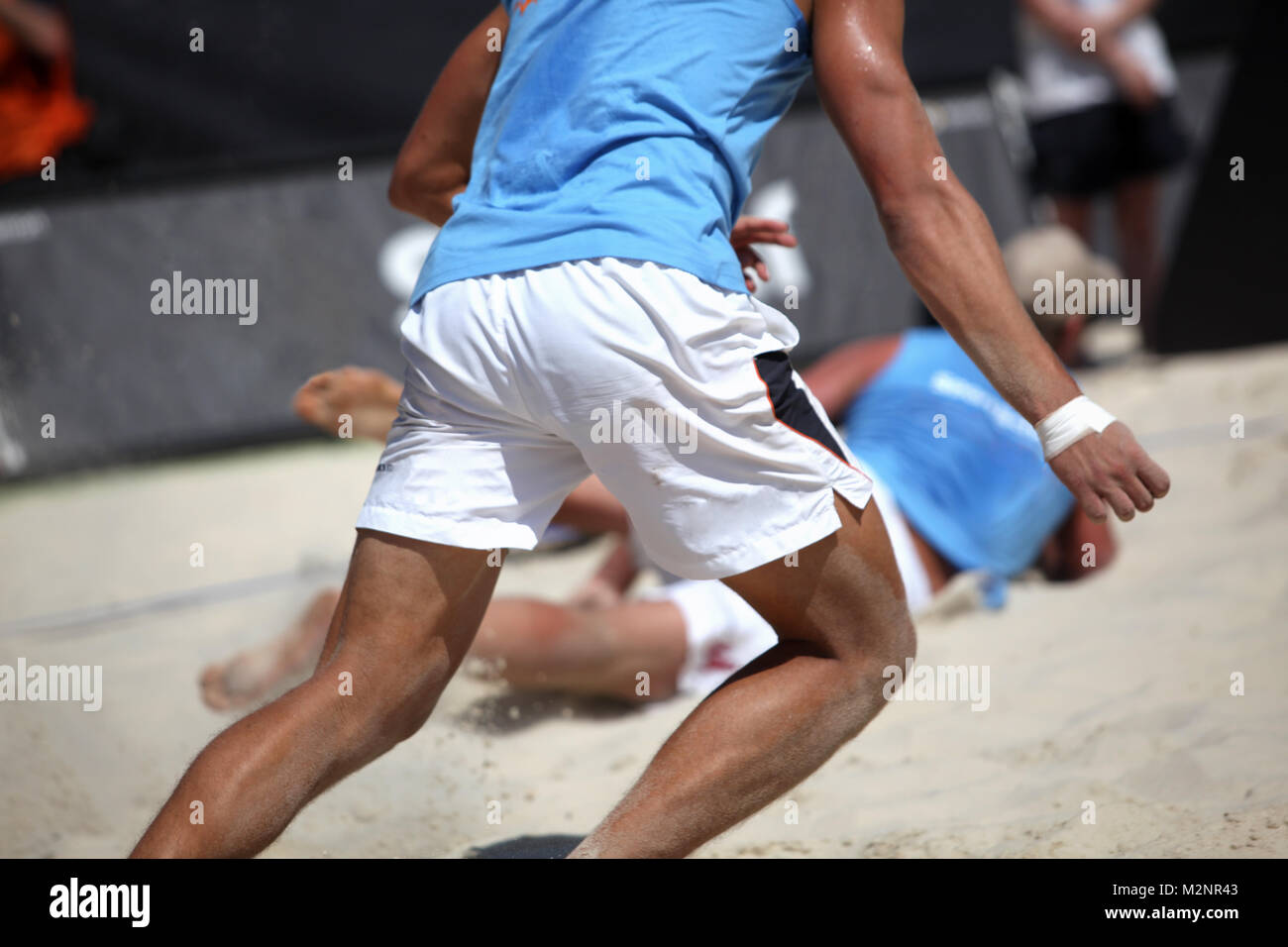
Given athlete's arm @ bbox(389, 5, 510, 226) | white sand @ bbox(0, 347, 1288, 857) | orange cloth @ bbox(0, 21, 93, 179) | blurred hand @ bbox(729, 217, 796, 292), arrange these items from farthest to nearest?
orange cloth @ bbox(0, 21, 93, 179) < white sand @ bbox(0, 347, 1288, 857) < blurred hand @ bbox(729, 217, 796, 292) < athlete's arm @ bbox(389, 5, 510, 226)

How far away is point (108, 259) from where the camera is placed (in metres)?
4.66

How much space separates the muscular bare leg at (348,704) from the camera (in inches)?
58.9

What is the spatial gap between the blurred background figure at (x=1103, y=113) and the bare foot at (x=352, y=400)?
3.63 metres

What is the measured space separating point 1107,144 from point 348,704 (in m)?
4.47

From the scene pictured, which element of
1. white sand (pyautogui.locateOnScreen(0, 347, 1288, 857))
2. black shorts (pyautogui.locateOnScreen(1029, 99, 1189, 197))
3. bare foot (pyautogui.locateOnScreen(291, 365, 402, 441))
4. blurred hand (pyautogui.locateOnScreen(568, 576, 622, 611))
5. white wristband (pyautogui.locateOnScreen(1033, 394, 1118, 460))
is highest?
black shorts (pyautogui.locateOnScreen(1029, 99, 1189, 197))

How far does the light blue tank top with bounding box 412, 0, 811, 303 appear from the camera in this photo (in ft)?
4.90

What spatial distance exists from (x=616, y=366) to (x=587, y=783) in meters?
1.20

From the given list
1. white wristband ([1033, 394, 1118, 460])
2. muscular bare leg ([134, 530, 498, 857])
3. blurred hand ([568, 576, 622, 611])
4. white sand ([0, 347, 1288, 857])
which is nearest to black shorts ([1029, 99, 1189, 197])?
white sand ([0, 347, 1288, 857])

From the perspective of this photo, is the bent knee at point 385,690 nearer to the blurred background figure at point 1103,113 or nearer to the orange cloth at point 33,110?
the orange cloth at point 33,110

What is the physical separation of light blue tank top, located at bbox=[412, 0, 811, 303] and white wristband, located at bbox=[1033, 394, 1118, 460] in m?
0.41

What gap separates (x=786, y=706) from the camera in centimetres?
158

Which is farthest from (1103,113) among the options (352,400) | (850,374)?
(352,400)

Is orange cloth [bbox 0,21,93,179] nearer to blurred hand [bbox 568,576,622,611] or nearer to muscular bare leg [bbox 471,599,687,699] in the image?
blurred hand [bbox 568,576,622,611]
